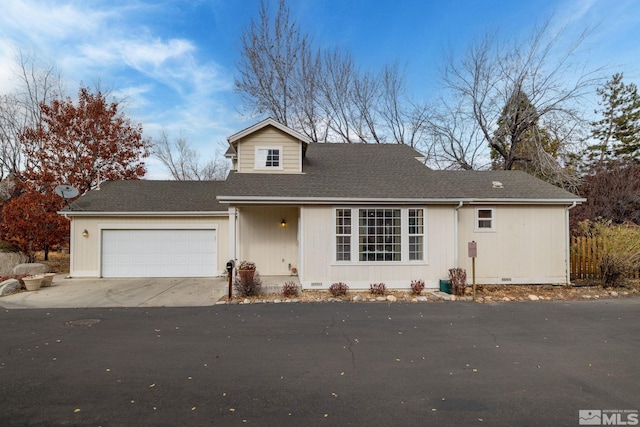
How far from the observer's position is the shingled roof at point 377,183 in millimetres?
10117

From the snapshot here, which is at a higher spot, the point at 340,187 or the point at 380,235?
the point at 340,187

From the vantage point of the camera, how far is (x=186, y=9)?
13414 millimetres

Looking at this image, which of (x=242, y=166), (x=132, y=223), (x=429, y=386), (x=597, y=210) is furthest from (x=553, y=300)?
(x=132, y=223)

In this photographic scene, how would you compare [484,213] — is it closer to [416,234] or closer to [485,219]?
[485,219]

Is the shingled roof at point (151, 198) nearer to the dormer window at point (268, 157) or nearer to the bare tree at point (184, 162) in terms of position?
the dormer window at point (268, 157)

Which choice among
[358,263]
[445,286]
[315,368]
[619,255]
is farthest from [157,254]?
[619,255]

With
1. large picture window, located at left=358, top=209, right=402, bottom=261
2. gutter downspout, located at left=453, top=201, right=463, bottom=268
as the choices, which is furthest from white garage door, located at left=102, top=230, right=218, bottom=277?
gutter downspout, located at left=453, top=201, right=463, bottom=268

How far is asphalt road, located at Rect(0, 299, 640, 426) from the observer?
3.40 m

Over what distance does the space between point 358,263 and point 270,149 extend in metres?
5.35

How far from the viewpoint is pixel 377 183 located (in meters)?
11.1

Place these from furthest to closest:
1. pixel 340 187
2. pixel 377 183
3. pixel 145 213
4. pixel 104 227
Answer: pixel 104 227 → pixel 145 213 → pixel 377 183 → pixel 340 187

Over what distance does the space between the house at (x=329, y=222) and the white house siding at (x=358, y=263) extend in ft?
0.10

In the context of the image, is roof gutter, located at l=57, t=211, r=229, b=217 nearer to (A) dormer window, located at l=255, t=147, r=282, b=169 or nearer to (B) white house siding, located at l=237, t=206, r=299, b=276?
(B) white house siding, located at l=237, t=206, r=299, b=276

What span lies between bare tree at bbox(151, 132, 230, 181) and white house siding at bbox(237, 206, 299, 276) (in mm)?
21642
